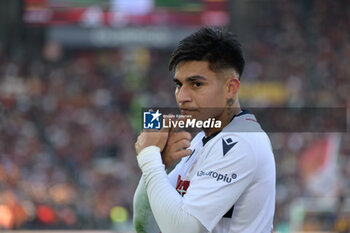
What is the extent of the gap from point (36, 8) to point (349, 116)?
714cm

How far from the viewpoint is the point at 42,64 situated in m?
15.0

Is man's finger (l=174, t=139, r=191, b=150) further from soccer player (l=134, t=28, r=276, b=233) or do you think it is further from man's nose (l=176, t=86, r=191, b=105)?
man's nose (l=176, t=86, r=191, b=105)

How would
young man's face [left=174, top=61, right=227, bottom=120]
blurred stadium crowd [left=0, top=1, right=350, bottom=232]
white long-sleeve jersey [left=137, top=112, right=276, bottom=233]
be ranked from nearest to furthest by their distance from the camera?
white long-sleeve jersey [left=137, top=112, right=276, bottom=233], young man's face [left=174, top=61, right=227, bottom=120], blurred stadium crowd [left=0, top=1, right=350, bottom=232]

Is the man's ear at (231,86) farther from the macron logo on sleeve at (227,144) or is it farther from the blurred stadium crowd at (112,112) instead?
the blurred stadium crowd at (112,112)

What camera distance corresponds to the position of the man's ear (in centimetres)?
175

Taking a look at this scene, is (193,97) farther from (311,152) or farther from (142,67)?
(142,67)

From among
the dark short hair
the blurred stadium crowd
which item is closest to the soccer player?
the dark short hair

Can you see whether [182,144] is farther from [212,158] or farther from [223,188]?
[223,188]

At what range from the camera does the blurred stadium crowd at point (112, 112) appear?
34.7ft

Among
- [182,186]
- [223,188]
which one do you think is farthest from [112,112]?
[223,188]

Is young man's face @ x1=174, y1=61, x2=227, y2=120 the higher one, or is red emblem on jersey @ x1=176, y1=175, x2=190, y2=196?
young man's face @ x1=174, y1=61, x2=227, y2=120

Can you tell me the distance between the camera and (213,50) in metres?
1.73

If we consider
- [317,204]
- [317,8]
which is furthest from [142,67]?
[317,204]

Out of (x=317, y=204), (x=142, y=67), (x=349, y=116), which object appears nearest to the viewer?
(x=317, y=204)
